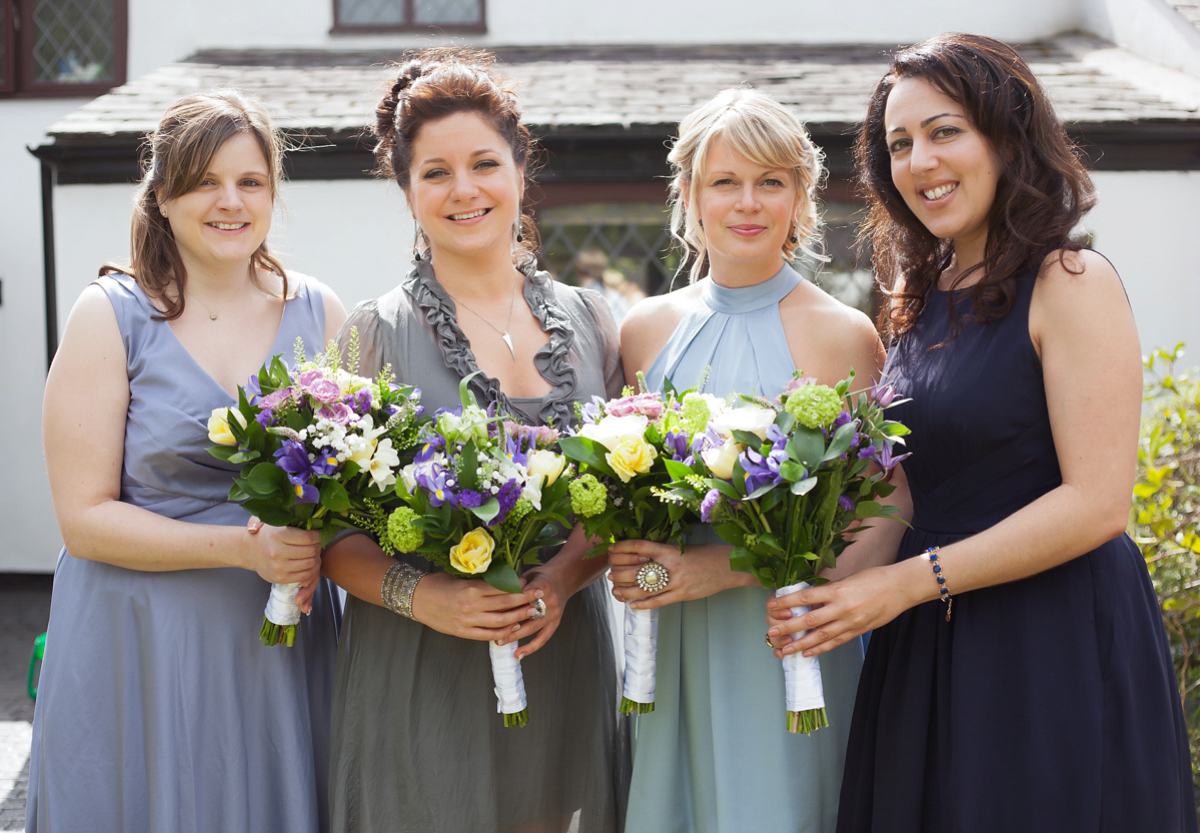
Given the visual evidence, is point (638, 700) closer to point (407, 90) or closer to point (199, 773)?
point (199, 773)

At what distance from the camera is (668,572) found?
2598 millimetres

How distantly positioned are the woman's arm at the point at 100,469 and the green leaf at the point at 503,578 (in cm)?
79

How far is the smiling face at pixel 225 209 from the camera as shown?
2990 mm

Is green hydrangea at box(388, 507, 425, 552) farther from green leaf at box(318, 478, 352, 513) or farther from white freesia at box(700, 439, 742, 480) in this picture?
white freesia at box(700, 439, 742, 480)

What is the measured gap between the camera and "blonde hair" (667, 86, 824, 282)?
2.87 m

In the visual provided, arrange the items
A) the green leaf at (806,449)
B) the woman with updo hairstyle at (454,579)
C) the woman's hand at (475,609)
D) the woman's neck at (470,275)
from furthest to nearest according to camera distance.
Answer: the woman's neck at (470,275) < the woman with updo hairstyle at (454,579) < the woman's hand at (475,609) < the green leaf at (806,449)

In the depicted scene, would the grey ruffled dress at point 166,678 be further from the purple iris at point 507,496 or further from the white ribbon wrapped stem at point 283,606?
the purple iris at point 507,496

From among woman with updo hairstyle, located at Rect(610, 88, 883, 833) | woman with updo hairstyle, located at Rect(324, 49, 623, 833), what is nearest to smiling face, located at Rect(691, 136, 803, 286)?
woman with updo hairstyle, located at Rect(610, 88, 883, 833)

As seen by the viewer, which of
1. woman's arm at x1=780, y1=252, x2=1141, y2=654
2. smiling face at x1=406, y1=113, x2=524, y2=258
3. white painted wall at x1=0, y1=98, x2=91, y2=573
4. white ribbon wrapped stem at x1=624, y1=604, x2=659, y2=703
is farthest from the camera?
white painted wall at x1=0, y1=98, x2=91, y2=573

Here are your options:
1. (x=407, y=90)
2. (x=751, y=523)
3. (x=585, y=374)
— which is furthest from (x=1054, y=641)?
(x=407, y=90)

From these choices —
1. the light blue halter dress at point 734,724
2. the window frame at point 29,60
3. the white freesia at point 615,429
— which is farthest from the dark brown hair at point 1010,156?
the window frame at point 29,60

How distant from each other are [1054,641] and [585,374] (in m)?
1.53

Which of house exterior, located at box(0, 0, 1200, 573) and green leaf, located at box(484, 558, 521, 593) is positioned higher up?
house exterior, located at box(0, 0, 1200, 573)

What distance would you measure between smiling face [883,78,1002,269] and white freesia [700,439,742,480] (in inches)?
37.8
